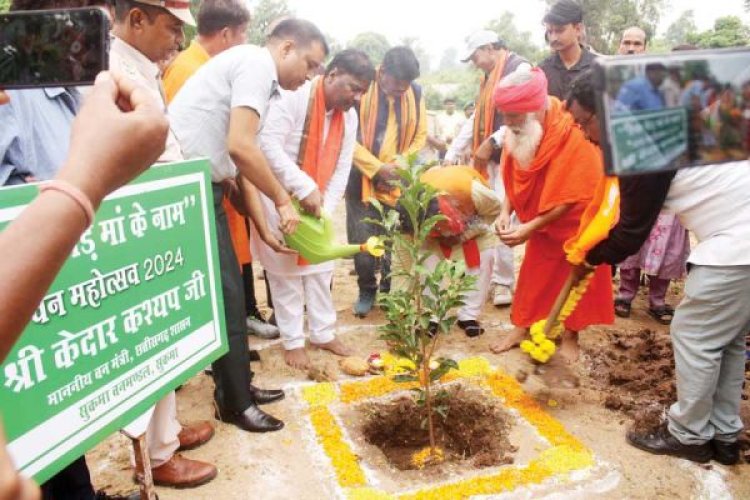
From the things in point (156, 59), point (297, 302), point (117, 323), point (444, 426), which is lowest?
point (444, 426)

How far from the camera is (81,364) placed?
1.74m

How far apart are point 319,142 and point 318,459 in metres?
1.97

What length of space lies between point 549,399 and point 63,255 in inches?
125

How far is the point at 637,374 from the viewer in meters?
3.68

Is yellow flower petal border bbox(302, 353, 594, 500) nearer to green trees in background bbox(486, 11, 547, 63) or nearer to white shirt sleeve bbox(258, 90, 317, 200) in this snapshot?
white shirt sleeve bbox(258, 90, 317, 200)

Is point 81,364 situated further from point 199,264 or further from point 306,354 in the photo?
point 306,354

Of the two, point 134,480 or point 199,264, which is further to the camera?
point 134,480

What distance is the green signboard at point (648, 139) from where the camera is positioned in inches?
41.9

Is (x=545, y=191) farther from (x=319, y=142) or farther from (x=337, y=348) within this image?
(x=337, y=348)

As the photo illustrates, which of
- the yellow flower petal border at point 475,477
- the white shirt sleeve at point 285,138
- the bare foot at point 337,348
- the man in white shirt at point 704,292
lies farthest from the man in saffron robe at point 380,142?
the man in white shirt at point 704,292

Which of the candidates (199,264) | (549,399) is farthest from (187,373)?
(549,399)

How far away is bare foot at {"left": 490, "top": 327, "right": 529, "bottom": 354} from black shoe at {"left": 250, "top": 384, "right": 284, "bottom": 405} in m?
1.52

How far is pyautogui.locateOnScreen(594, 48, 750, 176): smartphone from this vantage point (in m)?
1.07

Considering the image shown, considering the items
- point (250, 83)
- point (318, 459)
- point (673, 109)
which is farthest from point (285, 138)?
point (673, 109)
